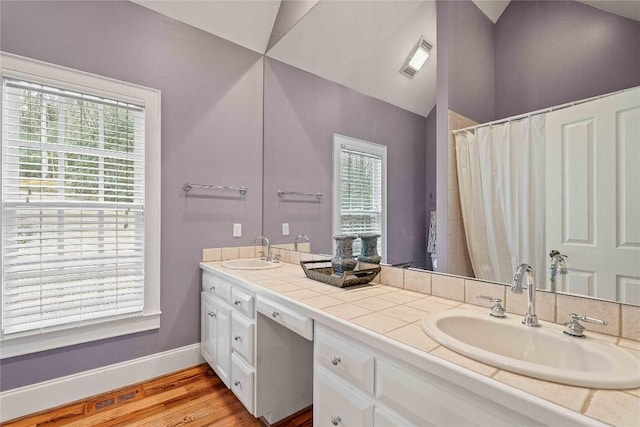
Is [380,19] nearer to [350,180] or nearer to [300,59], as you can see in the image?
[300,59]

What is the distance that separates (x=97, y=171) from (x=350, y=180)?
1.64 m

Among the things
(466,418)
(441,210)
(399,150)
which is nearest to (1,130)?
(399,150)

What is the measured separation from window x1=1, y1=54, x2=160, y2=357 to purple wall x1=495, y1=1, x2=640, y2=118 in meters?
2.13

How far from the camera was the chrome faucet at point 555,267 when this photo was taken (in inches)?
41.0

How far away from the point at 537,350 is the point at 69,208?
2.43 meters

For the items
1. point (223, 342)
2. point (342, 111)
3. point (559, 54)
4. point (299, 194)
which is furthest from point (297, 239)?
point (559, 54)

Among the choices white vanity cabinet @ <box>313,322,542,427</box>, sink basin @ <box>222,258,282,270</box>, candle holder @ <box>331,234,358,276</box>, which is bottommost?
white vanity cabinet @ <box>313,322,542,427</box>

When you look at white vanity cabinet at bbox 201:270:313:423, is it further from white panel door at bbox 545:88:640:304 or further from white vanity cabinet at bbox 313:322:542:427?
white panel door at bbox 545:88:640:304

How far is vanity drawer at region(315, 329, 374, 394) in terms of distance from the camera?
0.98 m

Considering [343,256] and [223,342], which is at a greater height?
[343,256]

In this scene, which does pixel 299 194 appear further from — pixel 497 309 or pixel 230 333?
pixel 497 309

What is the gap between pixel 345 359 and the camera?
1064mm

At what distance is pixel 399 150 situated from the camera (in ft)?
5.45

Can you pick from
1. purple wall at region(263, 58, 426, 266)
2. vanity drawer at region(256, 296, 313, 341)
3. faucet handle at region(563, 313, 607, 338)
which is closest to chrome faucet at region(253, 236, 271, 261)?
purple wall at region(263, 58, 426, 266)
